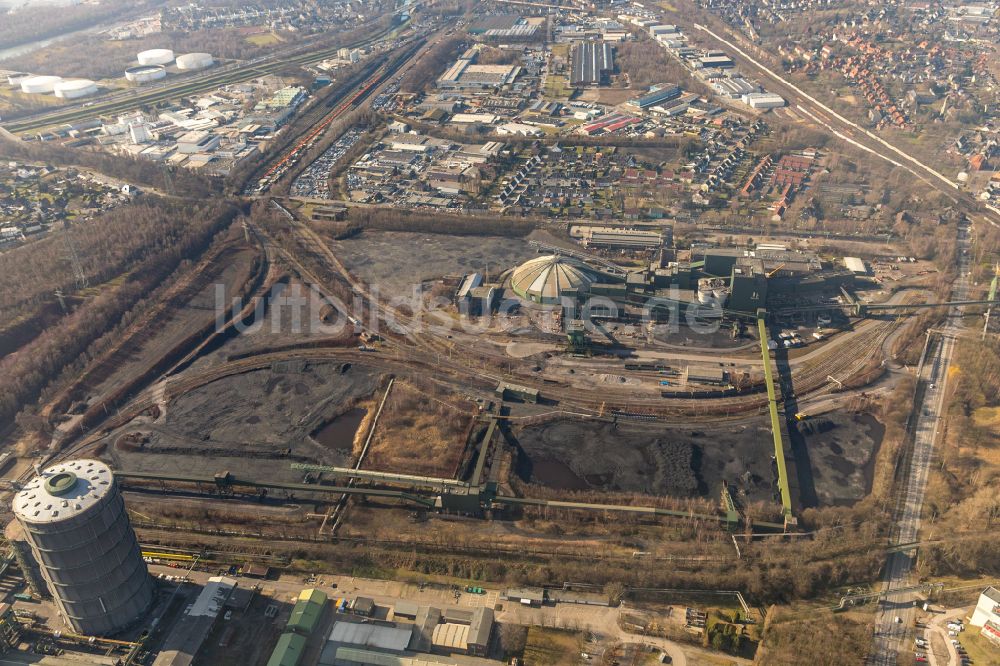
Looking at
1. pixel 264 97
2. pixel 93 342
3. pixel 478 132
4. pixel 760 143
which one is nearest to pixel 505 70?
pixel 478 132

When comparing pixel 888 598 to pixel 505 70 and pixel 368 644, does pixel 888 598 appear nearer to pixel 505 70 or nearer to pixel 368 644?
pixel 368 644

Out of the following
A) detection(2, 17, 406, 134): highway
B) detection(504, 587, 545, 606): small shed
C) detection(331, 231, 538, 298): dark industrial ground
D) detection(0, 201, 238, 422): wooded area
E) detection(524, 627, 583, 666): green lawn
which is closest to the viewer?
detection(524, 627, 583, 666): green lawn

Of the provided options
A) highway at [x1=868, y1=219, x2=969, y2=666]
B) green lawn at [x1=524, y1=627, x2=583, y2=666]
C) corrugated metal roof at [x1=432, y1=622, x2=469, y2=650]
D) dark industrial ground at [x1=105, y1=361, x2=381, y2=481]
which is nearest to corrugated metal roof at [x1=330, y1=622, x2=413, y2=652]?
corrugated metal roof at [x1=432, y1=622, x2=469, y2=650]

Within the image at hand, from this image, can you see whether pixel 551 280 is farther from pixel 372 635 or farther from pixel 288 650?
pixel 288 650

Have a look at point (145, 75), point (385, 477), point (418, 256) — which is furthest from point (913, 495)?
point (145, 75)

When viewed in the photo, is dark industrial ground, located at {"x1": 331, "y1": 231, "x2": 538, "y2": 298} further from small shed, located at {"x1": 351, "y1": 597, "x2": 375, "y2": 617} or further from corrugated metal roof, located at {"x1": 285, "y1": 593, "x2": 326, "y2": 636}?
corrugated metal roof, located at {"x1": 285, "y1": 593, "x2": 326, "y2": 636}

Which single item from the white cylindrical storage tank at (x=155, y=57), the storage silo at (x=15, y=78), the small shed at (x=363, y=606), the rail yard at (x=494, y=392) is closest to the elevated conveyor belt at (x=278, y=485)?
the rail yard at (x=494, y=392)

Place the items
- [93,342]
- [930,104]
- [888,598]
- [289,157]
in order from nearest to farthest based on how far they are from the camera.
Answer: [888,598] → [93,342] → [289,157] → [930,104]
